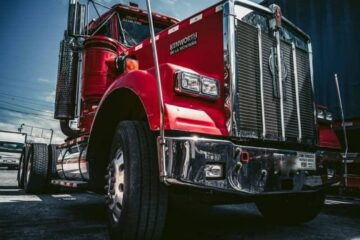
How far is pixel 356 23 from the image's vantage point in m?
5.81

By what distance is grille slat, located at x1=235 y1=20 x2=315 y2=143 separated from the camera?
2596mm

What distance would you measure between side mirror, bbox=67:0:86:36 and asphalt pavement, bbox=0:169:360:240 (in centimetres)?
219

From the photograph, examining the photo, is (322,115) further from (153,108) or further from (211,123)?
(153,108)

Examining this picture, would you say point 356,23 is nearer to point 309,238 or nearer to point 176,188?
point 309,238

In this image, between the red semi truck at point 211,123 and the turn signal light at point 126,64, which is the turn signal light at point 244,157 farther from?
the turn signal light at point 126,64

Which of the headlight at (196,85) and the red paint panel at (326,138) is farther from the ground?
the headlight at (196,85)

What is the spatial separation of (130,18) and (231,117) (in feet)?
9.07

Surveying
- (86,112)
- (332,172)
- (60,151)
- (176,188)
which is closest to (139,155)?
(176,188)

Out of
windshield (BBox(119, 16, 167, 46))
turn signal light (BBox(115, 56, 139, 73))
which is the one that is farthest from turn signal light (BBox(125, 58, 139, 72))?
windshield (BBox(119, 16, 167, 46))

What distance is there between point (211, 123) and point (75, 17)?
2.56m

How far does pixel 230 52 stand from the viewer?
2641mm

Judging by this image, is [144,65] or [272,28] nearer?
[272,28]

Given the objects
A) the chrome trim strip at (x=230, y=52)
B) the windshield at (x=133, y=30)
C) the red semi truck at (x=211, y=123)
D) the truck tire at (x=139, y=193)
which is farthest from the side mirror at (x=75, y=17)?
the truck tire at (x=139, y=193)

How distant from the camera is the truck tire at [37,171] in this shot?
5875 millimetres
